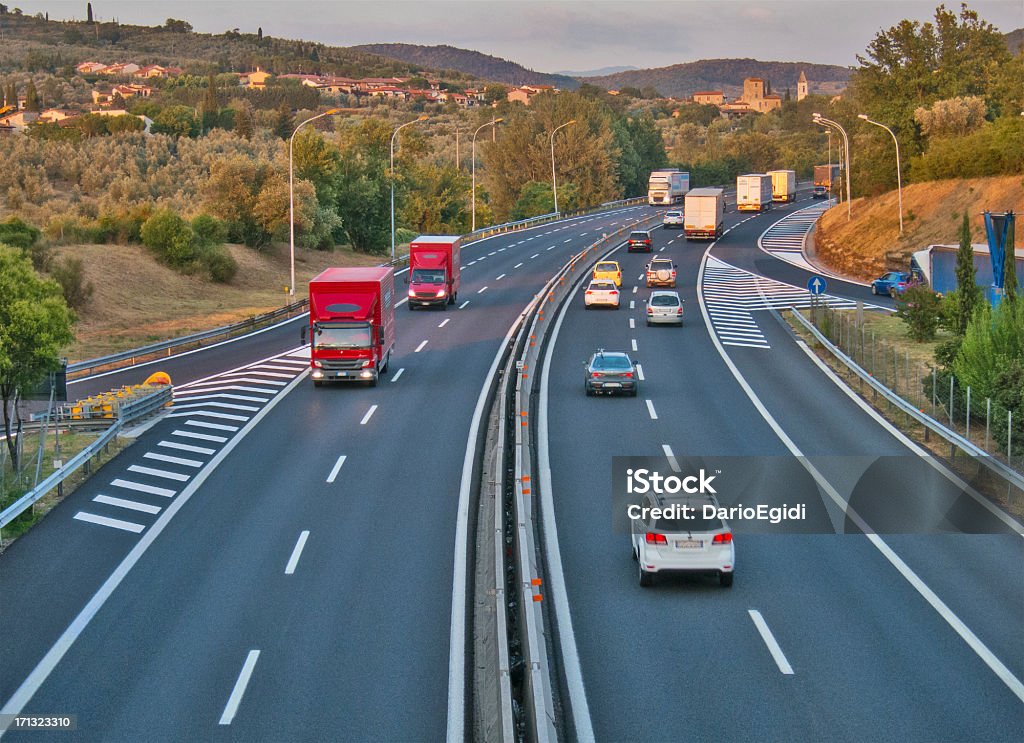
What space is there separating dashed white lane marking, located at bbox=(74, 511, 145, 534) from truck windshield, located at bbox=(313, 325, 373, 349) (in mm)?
13815

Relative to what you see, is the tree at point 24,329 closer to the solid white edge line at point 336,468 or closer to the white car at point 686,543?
the solid white edge line at point 336,468

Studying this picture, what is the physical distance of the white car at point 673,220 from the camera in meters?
101

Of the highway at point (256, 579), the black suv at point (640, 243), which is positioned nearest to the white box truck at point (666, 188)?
the black suv at point (640, 243)

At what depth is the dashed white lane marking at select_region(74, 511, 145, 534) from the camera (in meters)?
24.7

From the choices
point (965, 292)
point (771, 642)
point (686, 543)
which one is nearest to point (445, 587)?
point (686, 543)

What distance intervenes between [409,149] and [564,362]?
92.3 metres

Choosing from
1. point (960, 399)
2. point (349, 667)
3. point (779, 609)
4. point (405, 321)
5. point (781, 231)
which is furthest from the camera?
point (781, 231)

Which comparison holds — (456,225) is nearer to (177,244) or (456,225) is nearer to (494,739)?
(177,244)

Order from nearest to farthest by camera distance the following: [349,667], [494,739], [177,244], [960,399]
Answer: [494,739], [349,667], [960,399], [177,244]

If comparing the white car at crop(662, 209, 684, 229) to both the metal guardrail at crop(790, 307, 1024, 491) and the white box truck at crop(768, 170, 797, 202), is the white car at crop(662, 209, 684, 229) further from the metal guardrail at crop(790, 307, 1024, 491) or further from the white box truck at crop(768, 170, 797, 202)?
the metal guardrail at crop(790, 307, 1024, 491)

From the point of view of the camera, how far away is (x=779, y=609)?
773 inches

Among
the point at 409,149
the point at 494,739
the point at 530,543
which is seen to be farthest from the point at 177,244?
the point at 409,149

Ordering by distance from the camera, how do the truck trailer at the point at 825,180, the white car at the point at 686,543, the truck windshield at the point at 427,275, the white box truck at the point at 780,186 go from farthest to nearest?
the truck trailer at the point at 825,180
the white box truck at the point at 780,186
the truck windshield at the point at 427,275
the white car at the point at 686,543

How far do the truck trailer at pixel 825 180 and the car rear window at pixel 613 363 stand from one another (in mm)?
98194
